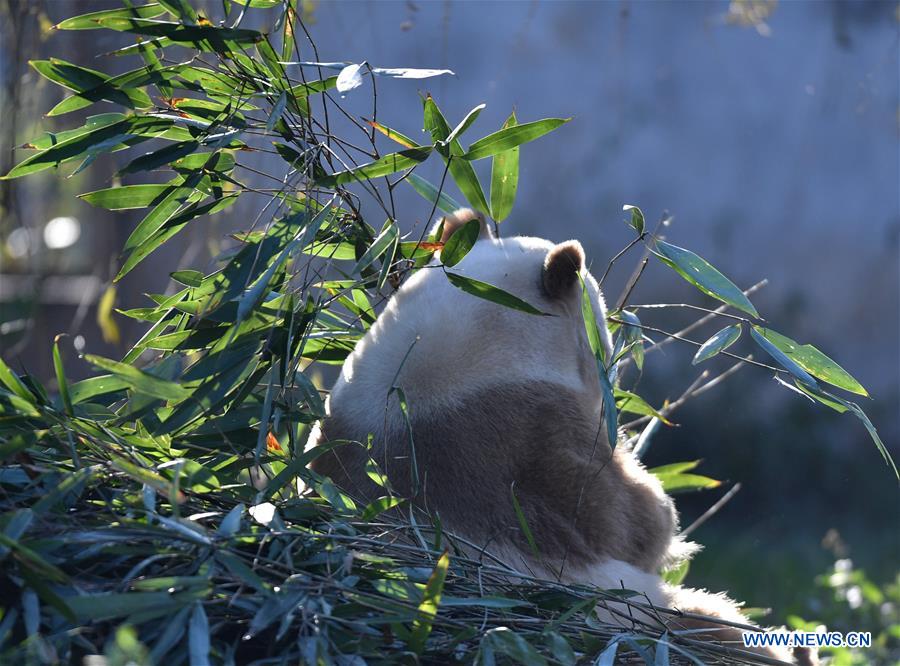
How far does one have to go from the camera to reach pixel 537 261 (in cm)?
211

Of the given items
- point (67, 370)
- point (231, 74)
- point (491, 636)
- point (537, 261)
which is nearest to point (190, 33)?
point (231, 74)

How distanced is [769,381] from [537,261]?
3.93 m

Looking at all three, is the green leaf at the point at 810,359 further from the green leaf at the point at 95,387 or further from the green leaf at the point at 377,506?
the green leaf at the point at 95,387

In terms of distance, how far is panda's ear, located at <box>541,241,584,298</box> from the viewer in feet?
6.51

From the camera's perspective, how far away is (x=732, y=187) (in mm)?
6309

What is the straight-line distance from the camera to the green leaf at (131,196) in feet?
6.08

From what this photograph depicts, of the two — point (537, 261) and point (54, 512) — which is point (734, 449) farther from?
point (54, 512)

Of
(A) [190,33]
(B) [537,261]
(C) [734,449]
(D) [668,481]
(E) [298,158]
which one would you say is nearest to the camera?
(A) [190,33]

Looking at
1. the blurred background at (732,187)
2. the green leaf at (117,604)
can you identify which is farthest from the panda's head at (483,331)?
the blurred background at (732,187)

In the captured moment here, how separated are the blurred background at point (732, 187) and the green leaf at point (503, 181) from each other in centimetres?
352

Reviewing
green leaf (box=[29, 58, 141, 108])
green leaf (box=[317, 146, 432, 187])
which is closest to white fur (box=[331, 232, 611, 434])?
green leaf (box=[317, 146, 432, 187])

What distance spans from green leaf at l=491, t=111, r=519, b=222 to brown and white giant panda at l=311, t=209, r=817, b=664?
13 cm

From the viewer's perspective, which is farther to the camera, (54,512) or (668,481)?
(668,481)

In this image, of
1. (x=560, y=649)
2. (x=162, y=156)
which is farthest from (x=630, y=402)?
(x=162, y=156)
